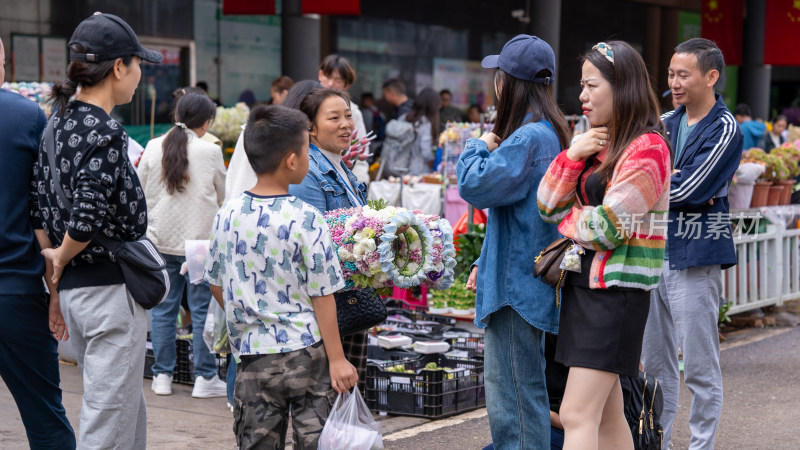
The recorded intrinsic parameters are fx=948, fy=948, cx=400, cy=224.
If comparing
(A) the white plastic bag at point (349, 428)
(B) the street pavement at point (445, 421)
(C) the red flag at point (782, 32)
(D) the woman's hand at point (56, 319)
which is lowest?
(B) the street pavement at point (445, 421)

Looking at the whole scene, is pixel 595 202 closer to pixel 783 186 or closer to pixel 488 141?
pixel 488 141

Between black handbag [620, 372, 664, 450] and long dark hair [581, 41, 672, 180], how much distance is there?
1115 millimetres

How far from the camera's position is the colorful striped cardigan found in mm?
3436

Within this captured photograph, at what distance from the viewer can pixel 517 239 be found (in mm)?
3740

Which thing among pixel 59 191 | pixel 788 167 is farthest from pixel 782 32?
pixel 59 191

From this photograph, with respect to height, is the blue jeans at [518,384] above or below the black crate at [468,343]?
above

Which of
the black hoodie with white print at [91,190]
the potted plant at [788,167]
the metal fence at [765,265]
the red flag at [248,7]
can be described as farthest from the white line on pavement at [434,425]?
the red flag at [248,7]

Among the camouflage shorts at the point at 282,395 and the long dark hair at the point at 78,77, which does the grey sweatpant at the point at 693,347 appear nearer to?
the camouflage shorts at the point at 282,395

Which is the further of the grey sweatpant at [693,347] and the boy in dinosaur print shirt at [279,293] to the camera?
the grey sweatpant at [693,347]

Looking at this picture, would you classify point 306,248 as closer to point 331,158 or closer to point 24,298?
point 331,158

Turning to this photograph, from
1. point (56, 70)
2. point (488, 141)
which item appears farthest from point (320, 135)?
point (56, 70)

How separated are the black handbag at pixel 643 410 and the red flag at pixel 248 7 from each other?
10242 mm

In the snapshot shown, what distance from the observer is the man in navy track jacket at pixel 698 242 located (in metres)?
4.54

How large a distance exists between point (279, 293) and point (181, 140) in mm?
2981
